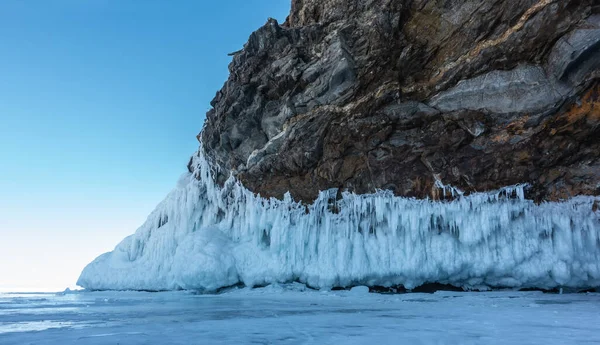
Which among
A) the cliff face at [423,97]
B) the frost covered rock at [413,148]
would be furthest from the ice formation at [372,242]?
the cliff face at [423,97]

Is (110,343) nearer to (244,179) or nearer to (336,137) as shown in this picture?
(336,137)

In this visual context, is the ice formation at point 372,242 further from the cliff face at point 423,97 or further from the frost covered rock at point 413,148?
the cliff face at point 423,97

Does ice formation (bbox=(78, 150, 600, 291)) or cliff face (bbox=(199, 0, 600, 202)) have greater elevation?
cliff face (bbox=(199, 0, 600, 202))

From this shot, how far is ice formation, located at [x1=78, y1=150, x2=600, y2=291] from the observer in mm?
17047

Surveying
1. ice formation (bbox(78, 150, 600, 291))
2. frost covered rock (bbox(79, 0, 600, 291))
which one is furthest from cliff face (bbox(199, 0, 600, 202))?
ice formation (bbox(78, 150, 600, 291))

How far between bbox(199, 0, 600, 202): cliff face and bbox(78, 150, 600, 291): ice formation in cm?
95

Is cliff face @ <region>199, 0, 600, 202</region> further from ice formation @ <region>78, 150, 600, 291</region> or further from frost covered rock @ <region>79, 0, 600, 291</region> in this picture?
ice formation @ <region>78, 150, 600, 291</region>

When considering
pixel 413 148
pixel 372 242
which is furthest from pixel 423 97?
pixel 372 242

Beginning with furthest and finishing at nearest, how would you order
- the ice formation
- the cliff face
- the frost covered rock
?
the ice formation → the frost covered rock → the cliff face

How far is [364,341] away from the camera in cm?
535

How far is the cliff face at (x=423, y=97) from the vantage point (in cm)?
1535

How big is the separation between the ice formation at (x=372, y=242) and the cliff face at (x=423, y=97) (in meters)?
0.95

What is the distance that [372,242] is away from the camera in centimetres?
1986

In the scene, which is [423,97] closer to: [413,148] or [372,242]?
[413,148]
